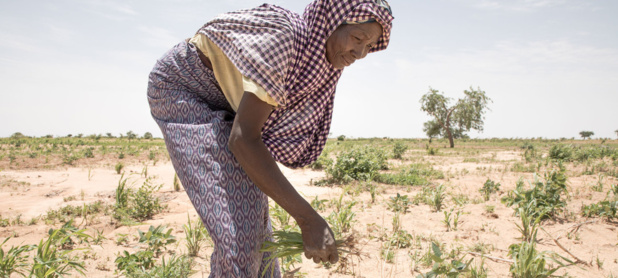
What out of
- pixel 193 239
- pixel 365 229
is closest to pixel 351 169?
pixel 365 229

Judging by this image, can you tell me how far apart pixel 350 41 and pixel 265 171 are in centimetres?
63

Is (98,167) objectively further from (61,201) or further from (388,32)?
(388,32)

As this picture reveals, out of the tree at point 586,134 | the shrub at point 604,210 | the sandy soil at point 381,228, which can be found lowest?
the sandy soil at point 381,228

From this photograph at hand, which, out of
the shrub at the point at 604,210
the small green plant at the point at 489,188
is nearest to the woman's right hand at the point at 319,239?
the shrub at the point at 604,210

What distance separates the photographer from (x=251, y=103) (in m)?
1.32

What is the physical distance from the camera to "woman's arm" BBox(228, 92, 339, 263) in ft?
4.34

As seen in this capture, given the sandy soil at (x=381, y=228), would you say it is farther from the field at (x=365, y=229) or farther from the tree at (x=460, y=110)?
the tree at (x=460, y=110)

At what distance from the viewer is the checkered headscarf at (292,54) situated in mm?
1351

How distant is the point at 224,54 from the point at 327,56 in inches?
16.8

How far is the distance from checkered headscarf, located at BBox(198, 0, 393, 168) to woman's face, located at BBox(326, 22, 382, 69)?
32mm

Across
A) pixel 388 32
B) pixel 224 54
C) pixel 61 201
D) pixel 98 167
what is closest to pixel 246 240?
pixel 224 54

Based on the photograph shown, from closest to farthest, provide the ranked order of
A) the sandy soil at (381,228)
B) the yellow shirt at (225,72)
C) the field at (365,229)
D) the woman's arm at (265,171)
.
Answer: the woman's arm at (265,171)
the yellow shirt at (225,72)
the field at (365,229)
the sandy soil at (381,228)

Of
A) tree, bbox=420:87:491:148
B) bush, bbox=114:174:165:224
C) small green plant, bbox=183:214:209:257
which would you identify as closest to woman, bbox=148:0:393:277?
small green plant, bbox=183:214:209:257

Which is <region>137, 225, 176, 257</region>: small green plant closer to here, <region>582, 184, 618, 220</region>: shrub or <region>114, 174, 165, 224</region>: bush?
<region>114, 174, 165, 224</region>: bush
